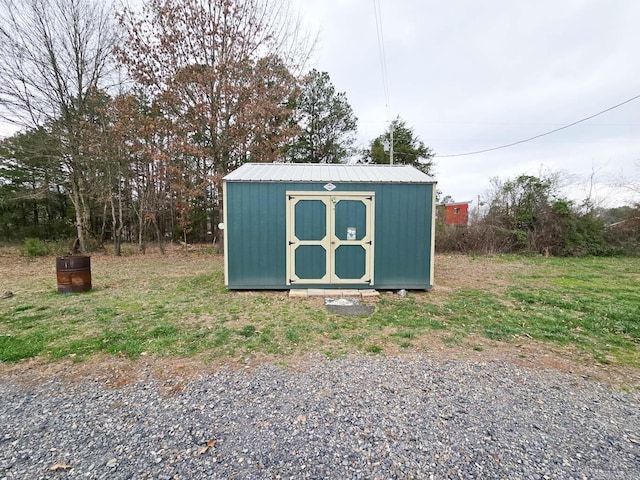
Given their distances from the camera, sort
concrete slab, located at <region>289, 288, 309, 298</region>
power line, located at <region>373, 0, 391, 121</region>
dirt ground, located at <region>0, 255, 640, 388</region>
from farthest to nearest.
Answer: power line, located at <region>373, 0, 391, 121</region> → concrete slab, located at <region>289, 288, 309, 298</region> → dirt ground, located at <region>0, 255, 640, 388</region>

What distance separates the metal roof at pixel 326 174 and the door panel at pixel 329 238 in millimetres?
329

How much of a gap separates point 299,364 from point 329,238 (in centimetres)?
302

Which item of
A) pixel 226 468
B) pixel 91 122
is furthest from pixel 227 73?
pixel 226 468

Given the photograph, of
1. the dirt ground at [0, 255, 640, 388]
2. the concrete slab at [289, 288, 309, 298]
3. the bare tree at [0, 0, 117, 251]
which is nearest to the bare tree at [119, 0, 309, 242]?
the bare tree at [0, 0, 117, 251]

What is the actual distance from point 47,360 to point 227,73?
10.1m

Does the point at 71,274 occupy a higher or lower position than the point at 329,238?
lower

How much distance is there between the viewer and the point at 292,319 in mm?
3943

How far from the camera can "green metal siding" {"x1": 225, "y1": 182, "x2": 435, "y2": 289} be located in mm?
5312

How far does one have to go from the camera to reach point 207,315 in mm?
4109

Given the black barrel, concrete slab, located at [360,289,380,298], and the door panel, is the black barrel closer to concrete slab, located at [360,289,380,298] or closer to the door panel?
the door panel

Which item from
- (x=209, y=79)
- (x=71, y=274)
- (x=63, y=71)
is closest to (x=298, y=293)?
(x=71, y=274)

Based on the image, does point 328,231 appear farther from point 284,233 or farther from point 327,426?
point 327,426

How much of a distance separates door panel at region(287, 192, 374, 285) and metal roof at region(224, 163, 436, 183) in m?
0.33

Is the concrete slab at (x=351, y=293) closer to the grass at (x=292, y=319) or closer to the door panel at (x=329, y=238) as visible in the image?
the door panel at (x=329, y=238)
